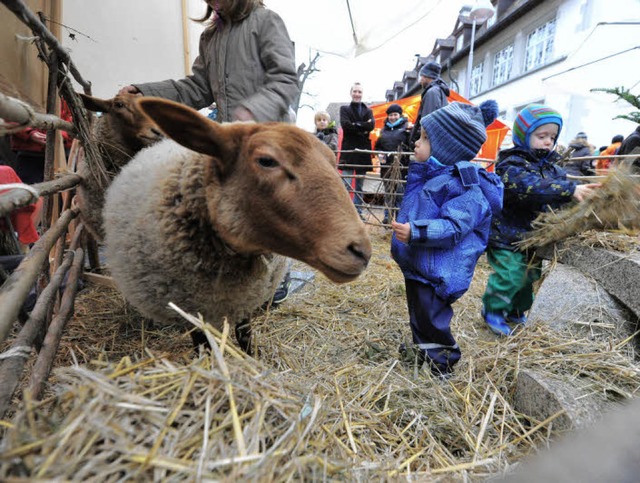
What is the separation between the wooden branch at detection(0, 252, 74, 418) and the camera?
1072 millimetres

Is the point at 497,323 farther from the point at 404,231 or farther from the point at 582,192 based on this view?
the point at 404,231

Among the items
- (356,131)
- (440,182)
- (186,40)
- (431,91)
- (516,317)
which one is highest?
(186,40)

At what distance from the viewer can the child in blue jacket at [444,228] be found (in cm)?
210

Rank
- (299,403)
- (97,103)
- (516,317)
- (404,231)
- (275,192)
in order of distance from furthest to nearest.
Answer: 1. (516,317)
2. (97,103)
3. (404,231)
4. (275,192)
5. (299,403)

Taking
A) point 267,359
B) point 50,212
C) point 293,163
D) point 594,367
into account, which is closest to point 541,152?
point 594,367

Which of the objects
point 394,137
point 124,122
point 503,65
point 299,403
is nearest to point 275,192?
point 299,403

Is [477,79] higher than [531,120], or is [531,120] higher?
[477,79]

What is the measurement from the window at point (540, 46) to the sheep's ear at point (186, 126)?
19.5m

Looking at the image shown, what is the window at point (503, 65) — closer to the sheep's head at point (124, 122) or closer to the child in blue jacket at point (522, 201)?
the child in blue jacket at point (522, 201)

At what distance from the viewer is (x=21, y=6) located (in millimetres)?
1428

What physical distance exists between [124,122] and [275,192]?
1688 millimetres

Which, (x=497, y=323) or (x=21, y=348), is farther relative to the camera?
(x=497, y=323)

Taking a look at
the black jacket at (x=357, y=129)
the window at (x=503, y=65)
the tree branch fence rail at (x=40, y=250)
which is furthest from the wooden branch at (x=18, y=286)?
the window at (x=503, y=65)

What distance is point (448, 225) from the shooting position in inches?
81.2
